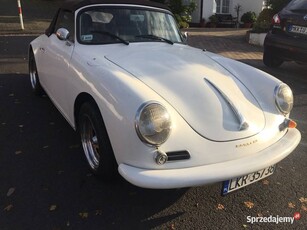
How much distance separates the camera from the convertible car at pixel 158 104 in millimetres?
2490

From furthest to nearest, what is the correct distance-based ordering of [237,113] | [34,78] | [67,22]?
1. [34,78]
2. [67,22]
3. [237,113]

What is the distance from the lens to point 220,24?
19.7 m

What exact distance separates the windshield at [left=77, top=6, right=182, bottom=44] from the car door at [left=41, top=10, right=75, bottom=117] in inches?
7.4

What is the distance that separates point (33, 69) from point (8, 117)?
1.27m

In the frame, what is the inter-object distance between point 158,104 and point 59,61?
1.90m

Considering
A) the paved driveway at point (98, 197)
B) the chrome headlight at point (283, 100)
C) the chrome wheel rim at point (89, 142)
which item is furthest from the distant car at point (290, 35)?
the chrome wheel rim at point (89, 142)

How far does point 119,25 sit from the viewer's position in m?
3.93

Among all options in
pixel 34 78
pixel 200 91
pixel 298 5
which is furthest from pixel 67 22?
pixel 298 5

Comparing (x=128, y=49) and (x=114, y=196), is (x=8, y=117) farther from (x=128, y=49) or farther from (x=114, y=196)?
(x=114, y=196)

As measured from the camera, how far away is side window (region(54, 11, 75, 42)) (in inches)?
155

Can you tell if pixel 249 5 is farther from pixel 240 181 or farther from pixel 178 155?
pixel 178 155

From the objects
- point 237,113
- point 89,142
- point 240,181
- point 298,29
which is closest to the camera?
point 240,181

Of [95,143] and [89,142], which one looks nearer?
[95,143]

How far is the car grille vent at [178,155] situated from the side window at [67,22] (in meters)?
2.06
